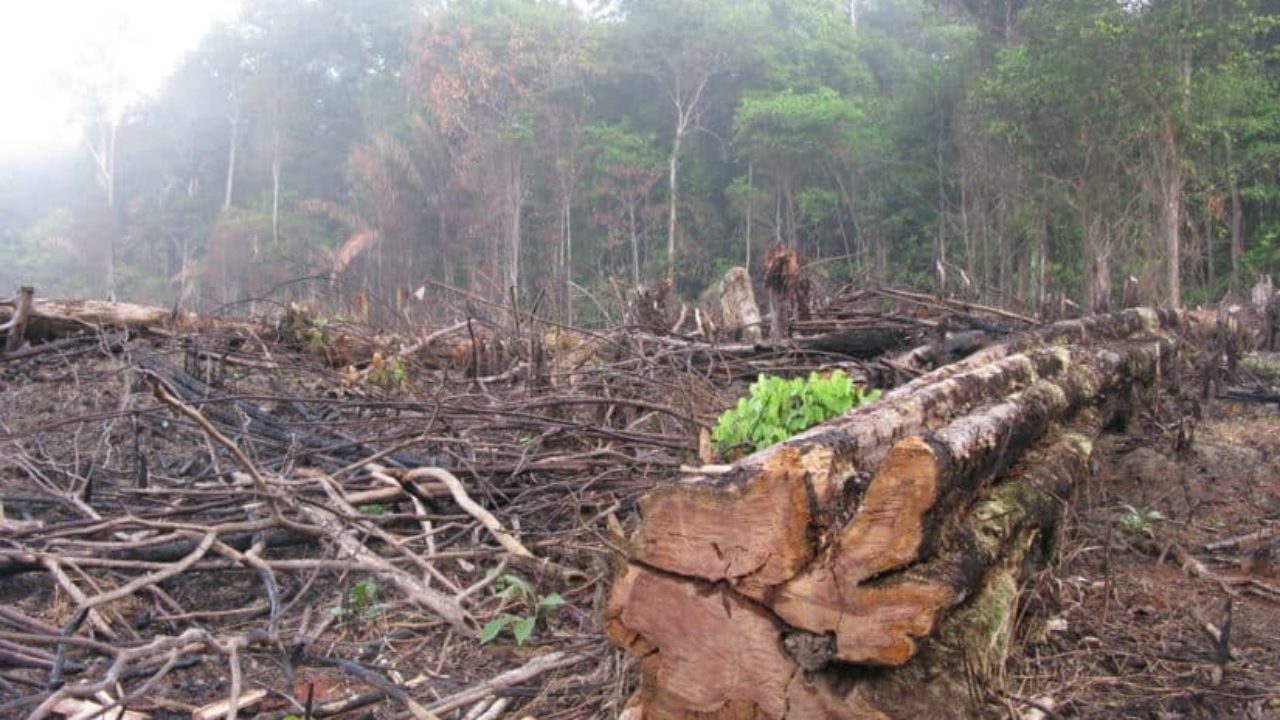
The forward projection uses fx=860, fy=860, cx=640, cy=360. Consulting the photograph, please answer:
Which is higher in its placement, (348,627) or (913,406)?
(913,406)

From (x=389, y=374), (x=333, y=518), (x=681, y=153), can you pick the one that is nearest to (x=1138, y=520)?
(x=333, y=518)

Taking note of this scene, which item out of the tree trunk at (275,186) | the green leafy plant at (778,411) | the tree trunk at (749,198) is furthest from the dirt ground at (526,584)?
the tree trunk at (275,186)

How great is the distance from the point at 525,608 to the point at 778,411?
1161mm

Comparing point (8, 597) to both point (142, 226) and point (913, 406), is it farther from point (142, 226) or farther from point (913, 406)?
point (142, 226)

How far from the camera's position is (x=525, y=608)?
9.75 ft

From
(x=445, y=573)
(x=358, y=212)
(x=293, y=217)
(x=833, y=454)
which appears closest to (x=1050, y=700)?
A: (x=833, y=454)

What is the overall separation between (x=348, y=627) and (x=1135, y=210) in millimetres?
18246

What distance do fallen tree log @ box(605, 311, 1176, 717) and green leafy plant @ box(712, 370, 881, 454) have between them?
37.1 inches

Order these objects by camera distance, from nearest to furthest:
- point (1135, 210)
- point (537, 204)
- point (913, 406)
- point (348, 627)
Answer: point (913, 406)
point (348, 627)
point (1135, 210)
point (537, 204)

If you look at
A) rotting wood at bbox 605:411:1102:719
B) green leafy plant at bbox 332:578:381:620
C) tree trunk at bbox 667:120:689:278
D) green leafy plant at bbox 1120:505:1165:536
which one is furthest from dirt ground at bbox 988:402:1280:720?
tree trunk at bbox 667:120:689:278

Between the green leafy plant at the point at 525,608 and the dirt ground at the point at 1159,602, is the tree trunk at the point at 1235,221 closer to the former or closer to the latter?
the dirt ground at the point at 1159,602

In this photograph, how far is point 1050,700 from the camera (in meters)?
2.10

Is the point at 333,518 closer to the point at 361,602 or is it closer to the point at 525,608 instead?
the point at 361,602

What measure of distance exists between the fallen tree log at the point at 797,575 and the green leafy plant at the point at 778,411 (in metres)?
0.94
